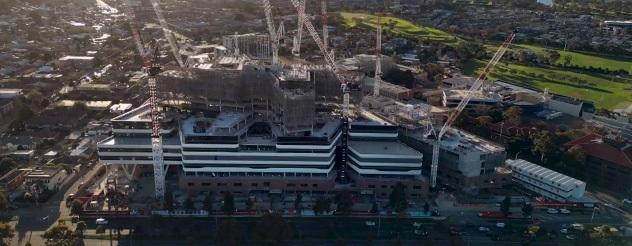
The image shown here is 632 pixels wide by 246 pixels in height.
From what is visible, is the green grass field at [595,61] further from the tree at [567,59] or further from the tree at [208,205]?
the tree at [208,205]

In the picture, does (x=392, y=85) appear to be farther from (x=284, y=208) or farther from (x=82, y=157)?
(x=82, y=157)

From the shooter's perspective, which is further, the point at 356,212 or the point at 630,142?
the point at 630,142

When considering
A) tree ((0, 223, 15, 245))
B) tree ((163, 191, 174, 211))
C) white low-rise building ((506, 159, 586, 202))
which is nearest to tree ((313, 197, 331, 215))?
tree ((163, 191, 174, 211))

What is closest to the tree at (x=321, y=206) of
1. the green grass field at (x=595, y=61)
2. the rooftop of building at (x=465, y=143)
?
the rooftop of building at (x=465, y=143)

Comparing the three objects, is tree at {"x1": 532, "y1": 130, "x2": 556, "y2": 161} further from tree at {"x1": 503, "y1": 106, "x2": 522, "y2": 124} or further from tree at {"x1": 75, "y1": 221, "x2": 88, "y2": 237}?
tree at {"x1": 75, "y1": 221, "x2": 88, "y2": 237}

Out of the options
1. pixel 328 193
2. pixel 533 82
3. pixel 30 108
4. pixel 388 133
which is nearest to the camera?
pixel 328 193

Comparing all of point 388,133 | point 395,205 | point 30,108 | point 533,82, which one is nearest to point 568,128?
point 533,82
